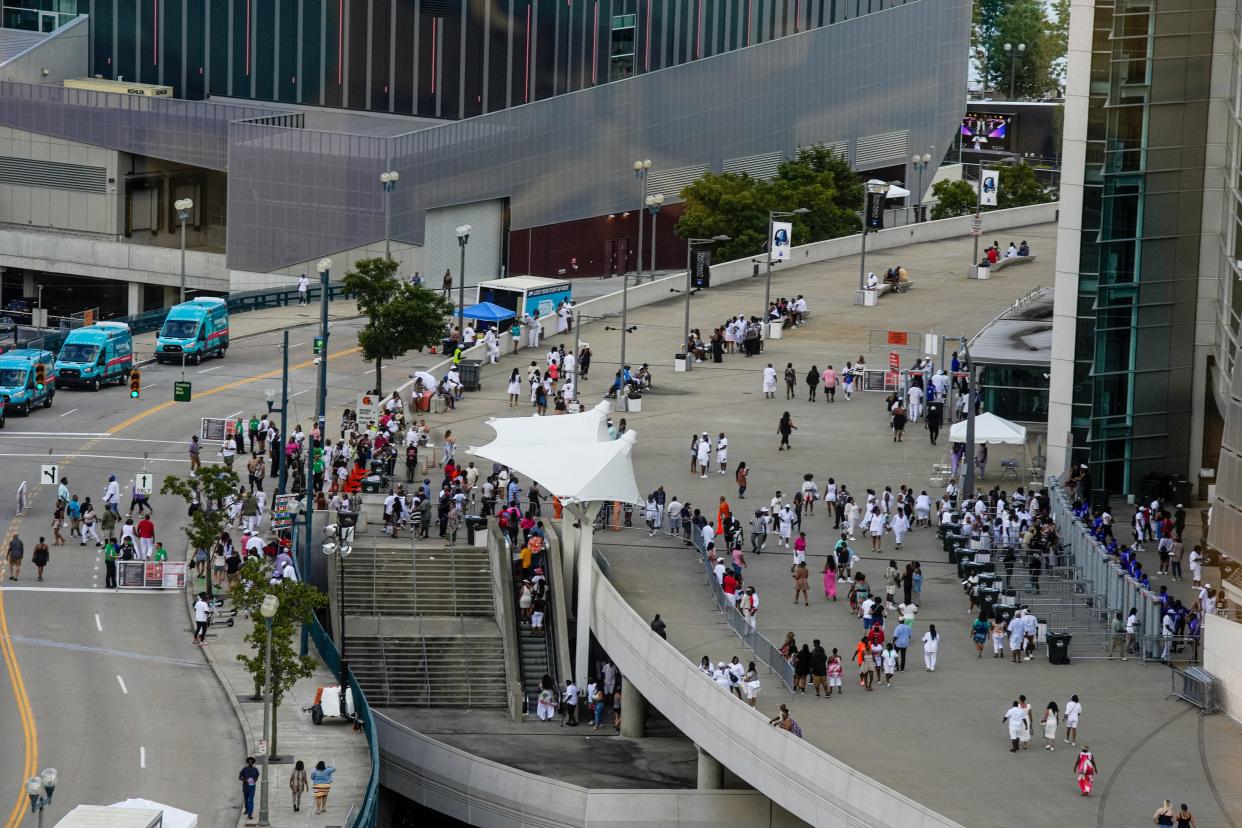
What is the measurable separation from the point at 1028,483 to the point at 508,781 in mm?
22053

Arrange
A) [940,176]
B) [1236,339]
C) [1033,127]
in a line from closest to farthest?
[1236,339] → [940,176] → [1033,127]

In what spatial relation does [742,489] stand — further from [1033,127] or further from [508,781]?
[1033,127]

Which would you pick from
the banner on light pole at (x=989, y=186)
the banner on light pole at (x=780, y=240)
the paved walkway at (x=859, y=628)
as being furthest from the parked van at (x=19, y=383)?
the banner on light pole at (x=989, y=186)

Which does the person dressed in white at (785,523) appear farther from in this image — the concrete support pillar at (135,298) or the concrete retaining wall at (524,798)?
the concrete support pillar at (135,298)

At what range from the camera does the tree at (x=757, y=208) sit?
10344 centimetres

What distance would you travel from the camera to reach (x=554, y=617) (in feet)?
196

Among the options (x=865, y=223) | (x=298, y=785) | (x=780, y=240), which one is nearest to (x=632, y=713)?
(x=298, y=785)

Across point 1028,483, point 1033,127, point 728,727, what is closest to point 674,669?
point 728,727

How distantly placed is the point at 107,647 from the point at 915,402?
29009 millimetres

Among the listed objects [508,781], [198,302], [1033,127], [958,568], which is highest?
[1033,127]

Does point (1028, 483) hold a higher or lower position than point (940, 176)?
lower

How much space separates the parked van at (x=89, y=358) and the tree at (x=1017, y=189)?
58.7 meters

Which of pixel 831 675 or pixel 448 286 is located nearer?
pixel 831 675

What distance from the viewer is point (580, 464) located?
56.1 m
